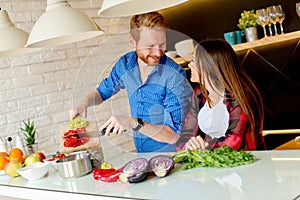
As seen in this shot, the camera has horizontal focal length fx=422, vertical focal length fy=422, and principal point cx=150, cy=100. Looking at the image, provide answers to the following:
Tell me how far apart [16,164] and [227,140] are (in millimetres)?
1030

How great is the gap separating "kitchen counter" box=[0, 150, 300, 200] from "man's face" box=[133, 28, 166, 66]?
54 centimetres

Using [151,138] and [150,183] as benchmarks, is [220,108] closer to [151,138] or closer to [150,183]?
[151,138]

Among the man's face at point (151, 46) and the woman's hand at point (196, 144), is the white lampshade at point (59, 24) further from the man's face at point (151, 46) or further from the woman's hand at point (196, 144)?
the woman's hand at point (196, 144)

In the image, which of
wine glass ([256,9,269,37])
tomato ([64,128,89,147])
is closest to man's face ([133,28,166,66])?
tomato ([64,128,89,147])

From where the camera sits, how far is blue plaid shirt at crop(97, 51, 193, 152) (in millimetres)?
1858

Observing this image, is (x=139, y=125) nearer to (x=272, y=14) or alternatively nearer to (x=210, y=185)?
(x=210, y=185)

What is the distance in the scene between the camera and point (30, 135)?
2971 millimetres

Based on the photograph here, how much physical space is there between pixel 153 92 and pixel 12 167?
2.61 ft

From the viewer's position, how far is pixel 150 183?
1469mm

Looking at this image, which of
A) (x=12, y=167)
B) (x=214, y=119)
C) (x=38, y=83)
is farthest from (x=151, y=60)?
(x=38, y=83)

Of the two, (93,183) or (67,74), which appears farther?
(67,74)

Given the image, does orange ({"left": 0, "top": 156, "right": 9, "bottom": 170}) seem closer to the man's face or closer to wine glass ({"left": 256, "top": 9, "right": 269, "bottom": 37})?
the man's face

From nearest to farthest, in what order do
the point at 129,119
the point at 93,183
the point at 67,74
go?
the point at 93,183 < the point at 129,119 < the point at 67,74

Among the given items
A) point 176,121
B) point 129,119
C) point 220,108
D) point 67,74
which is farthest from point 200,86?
point 67,74
